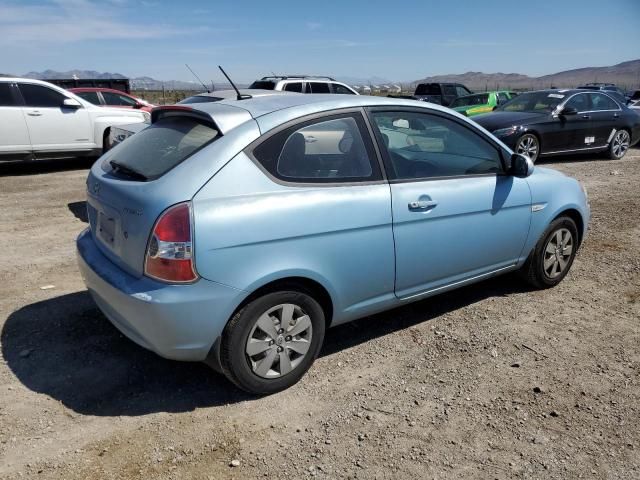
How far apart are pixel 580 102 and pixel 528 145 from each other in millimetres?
2043

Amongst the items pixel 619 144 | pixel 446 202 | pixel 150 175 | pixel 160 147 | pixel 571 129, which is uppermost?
pixel 160 147

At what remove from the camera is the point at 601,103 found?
12.0 meters

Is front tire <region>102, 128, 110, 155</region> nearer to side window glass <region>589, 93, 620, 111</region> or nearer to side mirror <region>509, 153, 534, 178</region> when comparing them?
side mirror <region>509, 153, 534, 178</region>

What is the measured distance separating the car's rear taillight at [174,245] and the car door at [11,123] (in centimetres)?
806

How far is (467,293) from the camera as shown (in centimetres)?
463

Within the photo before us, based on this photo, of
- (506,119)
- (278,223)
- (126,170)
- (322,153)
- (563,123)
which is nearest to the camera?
(278,223)

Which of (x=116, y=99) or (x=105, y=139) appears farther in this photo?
(x=116, y=99)

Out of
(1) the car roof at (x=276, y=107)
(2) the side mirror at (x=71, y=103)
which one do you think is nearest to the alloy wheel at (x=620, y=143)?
(1) the car roof at (x=276, y=107)

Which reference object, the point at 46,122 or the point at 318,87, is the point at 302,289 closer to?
the point at 46,122

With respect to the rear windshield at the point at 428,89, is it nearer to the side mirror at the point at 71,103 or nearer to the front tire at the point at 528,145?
the front tire at the point at 528,145

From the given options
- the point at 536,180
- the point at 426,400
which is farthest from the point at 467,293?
the point at 426,400

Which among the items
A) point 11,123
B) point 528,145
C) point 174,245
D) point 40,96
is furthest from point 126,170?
point 528,145

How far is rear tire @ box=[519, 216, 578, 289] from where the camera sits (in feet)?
14.5

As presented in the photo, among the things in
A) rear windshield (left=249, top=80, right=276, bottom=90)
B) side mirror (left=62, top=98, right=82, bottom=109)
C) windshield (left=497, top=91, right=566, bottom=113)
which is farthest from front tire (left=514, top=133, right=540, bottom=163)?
side mirror (left=62, top=98, right=82, bottom=109)
